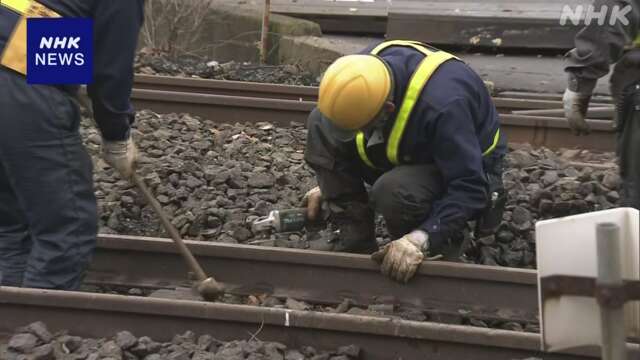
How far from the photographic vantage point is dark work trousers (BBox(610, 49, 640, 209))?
177 inches

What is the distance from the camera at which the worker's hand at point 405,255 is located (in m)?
4.06

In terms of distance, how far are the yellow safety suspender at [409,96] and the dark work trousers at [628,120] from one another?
2.33 ft

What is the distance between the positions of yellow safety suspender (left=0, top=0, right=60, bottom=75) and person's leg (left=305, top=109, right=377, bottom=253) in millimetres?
1427

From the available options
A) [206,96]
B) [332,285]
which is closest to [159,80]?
[206,96]

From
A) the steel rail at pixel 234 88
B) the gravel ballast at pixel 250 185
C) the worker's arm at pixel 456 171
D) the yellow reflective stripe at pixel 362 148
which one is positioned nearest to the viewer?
the worker's arm at pixel 456 171

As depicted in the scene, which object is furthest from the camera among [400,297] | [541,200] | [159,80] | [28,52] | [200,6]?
[200,6]

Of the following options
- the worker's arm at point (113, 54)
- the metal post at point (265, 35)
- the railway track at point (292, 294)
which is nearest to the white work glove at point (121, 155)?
the worker's arm at point (113, 54)

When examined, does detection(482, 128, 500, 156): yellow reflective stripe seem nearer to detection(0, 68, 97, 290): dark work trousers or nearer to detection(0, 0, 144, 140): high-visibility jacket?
detection(0, 0, 144, 140): high-visibility jacket

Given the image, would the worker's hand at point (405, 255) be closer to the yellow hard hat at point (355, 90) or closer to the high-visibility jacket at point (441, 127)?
the high-visibility jacket at point (441, 127)

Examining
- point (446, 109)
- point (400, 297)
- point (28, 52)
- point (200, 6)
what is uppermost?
point (200, 6)

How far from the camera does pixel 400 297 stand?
4.20 meters

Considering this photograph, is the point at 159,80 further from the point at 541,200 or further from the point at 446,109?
the point at 446,109

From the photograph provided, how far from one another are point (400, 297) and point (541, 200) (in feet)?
5.00

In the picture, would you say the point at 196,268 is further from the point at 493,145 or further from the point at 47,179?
the point at 493,145
